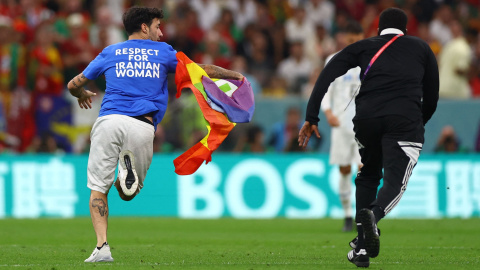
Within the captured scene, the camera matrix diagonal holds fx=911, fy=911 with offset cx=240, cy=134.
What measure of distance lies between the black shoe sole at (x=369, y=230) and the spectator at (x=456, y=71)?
40.8ft

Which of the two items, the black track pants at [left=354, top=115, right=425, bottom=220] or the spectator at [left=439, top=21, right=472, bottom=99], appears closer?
the black track pants at [left=354, top=115, right=425, bottom=220]

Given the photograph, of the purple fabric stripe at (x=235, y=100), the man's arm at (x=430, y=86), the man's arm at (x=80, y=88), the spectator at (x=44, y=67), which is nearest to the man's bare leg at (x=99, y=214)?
the man's arm at (x=80, y=88)

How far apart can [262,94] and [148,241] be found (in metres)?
8.67

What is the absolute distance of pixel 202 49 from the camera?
65.5ft

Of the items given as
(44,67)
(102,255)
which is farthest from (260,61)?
(102,255)

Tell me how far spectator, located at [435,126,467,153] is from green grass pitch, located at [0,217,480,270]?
245cm

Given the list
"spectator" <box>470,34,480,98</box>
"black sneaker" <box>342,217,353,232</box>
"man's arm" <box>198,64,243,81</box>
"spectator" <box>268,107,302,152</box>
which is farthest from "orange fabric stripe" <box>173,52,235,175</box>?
"spectator" <box>470,34,480,98</box>

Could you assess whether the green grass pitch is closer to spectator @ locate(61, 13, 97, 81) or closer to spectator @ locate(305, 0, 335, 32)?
spectator @ locate(61, 13, 97, 81)

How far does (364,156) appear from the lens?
8094mm

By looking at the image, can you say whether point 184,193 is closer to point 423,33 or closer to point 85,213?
point 85,213

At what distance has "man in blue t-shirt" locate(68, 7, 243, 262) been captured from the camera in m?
8.20

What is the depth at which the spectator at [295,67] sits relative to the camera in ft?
66.2

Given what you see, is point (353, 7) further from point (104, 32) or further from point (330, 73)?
point (330, 73)

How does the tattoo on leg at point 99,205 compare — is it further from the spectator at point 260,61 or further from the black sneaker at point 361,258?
the spectator at point 260,61
